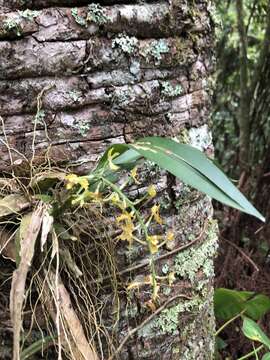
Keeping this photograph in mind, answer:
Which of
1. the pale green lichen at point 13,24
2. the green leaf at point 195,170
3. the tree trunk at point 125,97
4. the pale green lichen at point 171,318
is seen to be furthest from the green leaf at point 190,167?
the pale green lichen at point 171,318

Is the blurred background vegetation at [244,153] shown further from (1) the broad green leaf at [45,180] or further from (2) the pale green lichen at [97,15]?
(2) the pale green lichen at [97,15]

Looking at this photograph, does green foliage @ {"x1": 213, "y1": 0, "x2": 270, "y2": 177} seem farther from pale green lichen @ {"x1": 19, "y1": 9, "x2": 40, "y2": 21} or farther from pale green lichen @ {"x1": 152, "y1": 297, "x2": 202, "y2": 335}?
pale green lichen @ {"x1": 19, "y1": 9, "x2": 40, "y2": 21}

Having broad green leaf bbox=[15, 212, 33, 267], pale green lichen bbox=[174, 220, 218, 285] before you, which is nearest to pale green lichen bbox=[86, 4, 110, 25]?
broad green leaf bbox=[15, 212, 33, 267]

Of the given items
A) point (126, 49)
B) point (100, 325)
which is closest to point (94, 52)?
point (126, 49)

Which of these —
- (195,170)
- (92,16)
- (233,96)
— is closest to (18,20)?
(92,16)

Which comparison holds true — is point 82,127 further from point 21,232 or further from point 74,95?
point 21,232

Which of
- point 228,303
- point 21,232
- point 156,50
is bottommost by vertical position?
point 228,303
